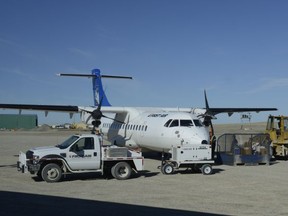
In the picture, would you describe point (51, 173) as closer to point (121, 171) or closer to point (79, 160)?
point (79, 160)

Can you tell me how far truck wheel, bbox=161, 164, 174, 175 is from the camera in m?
17.1

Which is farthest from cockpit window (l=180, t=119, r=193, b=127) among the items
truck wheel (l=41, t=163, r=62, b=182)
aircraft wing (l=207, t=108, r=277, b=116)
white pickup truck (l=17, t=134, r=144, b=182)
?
aircraft wing (l=207, t=108, r=277, b=116)

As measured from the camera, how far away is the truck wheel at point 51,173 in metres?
14.6

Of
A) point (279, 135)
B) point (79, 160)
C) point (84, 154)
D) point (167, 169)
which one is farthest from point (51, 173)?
point (279, 135)

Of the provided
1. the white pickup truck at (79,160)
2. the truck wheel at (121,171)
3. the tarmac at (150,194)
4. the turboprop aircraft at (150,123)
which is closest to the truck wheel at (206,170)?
the tarmac at (150,194)

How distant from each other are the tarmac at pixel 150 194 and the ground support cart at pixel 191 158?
343 mm

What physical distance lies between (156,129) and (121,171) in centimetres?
599

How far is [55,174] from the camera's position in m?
14.7

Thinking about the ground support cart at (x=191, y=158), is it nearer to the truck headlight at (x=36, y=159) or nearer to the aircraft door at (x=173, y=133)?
the aircraft door at (x=173, y=133)

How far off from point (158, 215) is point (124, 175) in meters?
6.59

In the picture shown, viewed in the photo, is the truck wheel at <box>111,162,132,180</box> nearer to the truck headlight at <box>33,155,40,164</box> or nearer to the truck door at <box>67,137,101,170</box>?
the truck door at <box>67,137,101,170</box>


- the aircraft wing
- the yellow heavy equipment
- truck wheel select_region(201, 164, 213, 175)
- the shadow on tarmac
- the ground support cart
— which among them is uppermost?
the aircraft wing

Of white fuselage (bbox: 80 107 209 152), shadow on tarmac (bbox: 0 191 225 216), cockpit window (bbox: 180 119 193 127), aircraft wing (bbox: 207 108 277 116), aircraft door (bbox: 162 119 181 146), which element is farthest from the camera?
aircraft wing (bbox: 207 108 277 116)

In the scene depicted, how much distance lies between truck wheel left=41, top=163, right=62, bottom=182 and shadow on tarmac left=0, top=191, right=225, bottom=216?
10.3ft
